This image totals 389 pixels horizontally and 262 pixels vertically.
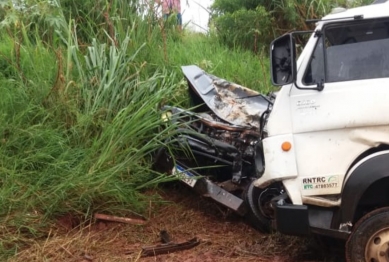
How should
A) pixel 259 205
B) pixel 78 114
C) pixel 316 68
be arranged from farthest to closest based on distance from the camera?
1. pixel 78 114
2. pixel 259 205
3. pixel 316 68

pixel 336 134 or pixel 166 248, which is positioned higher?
pixel 336 134

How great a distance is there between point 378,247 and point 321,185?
61cm

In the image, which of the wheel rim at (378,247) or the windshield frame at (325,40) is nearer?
the wheel rim at (378,247)

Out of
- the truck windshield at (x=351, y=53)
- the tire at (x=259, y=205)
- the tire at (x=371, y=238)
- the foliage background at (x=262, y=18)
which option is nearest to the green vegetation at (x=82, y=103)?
the foliage background at (x=262, y=18)

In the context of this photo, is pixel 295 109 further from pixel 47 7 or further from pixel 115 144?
pixel 47 7

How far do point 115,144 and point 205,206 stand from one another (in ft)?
4.02

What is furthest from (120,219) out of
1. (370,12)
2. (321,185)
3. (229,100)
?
(370,12)

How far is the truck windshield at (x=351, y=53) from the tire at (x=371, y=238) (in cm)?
105

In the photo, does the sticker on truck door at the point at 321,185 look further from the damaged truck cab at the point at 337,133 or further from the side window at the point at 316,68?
the side window at the point at 316,68

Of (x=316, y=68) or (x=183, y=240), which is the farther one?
(x=183, y=240)

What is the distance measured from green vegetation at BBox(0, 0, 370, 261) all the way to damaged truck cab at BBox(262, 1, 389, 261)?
2.03 m

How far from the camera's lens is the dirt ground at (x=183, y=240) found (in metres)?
5.82

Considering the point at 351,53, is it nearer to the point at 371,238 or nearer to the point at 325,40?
the point at 325,40

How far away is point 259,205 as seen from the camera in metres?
6.10
